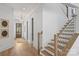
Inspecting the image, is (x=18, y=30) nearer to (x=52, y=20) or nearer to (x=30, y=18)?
(x=30, y=18)

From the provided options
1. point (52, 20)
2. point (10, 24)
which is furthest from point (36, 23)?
point (10, 24)

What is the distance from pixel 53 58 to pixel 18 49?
0.60 m

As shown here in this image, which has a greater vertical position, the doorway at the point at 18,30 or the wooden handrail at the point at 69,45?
the doorway at the point at 18,30

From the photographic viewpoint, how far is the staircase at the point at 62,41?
2.69 metres

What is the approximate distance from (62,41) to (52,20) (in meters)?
0.38

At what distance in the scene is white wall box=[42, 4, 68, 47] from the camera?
272 cm

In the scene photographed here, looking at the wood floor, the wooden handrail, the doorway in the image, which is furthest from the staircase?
the doorway

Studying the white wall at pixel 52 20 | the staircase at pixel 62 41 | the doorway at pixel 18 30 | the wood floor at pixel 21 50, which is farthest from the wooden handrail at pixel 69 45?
the doorway at pixel 18 30

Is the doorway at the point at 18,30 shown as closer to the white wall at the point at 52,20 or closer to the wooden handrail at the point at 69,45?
the white wall at the point at 52,20

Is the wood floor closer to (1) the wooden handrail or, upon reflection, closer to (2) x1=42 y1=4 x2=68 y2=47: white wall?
(2) x1=42 y1=4 x2=68 y2=47: white wall

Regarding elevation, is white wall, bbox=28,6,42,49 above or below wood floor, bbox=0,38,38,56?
above

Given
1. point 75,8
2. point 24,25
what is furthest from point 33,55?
point 75,8

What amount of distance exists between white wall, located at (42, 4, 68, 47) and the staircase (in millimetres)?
71

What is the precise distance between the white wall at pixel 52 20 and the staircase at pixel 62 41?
2.8 inches
